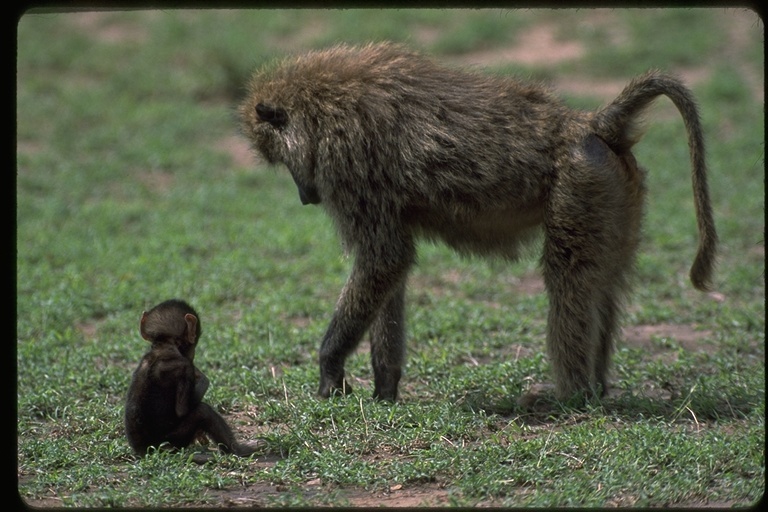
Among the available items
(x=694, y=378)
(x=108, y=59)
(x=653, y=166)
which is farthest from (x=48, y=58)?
(x=694, y=378)

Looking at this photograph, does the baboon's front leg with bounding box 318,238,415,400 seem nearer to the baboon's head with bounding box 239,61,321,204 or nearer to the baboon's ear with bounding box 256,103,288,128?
the baboon's head with bounding box 239,61,321,204

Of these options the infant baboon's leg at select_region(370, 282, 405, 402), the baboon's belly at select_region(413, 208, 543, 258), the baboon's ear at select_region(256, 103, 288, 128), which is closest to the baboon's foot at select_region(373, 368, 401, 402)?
the infant baboon's leg at select_region(370, 282, 405, 402)

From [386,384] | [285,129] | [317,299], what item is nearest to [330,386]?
[386,384]

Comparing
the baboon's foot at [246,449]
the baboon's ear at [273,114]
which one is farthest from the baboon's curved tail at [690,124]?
the baboon's foot at [246,449]

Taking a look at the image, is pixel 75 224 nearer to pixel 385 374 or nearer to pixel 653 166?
pixel 385 374

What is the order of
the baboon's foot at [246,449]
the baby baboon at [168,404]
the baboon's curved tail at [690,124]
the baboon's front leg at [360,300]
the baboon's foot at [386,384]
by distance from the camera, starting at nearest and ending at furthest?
the baby baboon at [168,404] → the baboon's foot at [246,449] → the baboon's curved tail at [690,124] → the baboon's front leg at [360,300] → the baboon's foot at [386,384]

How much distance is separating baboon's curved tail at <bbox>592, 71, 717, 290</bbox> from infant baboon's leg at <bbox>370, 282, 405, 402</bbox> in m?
1.45

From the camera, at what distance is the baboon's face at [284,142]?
5.10 meters

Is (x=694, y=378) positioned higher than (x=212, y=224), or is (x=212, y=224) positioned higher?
(x=212, y=224)

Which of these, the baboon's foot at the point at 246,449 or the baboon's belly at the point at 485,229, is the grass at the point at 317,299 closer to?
the baboon's foot at the point at 246,449

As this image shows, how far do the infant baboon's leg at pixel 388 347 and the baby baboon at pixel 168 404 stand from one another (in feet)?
3.29

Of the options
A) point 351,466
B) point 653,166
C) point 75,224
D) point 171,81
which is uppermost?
point 171,81

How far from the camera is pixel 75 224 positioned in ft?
27.8

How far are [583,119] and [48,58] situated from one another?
8.59m
